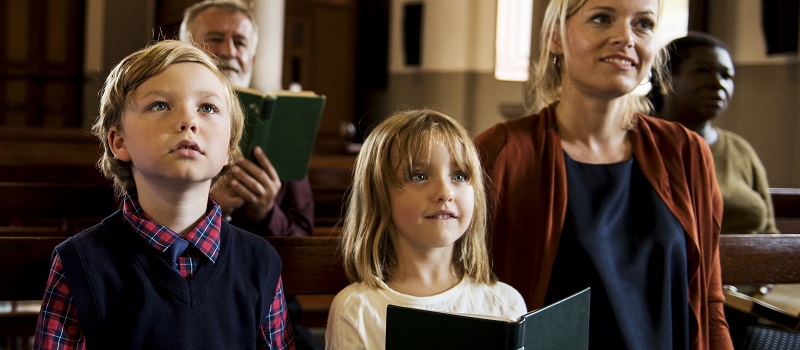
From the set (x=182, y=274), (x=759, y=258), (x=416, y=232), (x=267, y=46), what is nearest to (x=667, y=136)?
(x=759, y=258)

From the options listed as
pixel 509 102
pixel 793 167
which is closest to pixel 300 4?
pixel 509 102

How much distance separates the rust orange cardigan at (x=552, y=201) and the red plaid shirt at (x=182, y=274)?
558mm

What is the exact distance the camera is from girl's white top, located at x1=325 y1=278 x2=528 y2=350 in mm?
1699

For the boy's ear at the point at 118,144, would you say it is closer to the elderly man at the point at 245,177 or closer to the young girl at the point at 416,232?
the young girl at the point at 416,232

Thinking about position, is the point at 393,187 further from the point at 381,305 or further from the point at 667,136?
the point at 667,136

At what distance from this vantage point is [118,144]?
1619 millimetres

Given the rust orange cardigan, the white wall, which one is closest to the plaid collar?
the rust orange cardigan

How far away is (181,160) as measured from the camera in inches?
59.7

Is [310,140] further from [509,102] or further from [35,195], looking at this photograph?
[509,102]

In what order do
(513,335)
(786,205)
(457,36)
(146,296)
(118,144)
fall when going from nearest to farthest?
(513,335), (146,296), (118,144), (786,205), (457,36)

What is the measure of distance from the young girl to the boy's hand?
595 millimetres

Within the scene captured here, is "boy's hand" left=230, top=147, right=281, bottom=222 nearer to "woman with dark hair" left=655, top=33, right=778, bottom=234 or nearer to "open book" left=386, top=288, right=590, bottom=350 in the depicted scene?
"open book" left=386, top=288, right=590, bottom=350

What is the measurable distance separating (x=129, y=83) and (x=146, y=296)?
0.37 m

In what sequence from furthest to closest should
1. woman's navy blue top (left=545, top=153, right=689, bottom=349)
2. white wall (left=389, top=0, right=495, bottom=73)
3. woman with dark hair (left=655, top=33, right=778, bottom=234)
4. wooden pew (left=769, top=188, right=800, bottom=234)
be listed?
white wall (left=389, top=0, right=495, bottom=73), wooden pew (left=769, top=188, right=800, bottom=234), woman with dark hair (left=655, top=33, right=778, bottom=234), woman's navy blue top (left=545, top=153, right=689, bottom=349)
